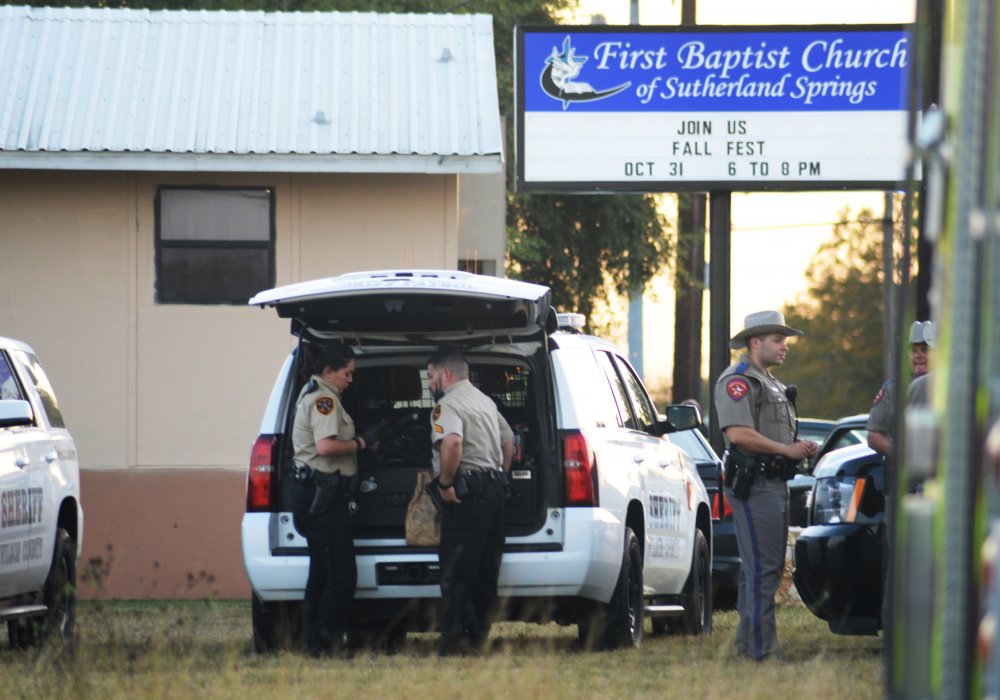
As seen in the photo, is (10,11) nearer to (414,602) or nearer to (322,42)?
(322,42)

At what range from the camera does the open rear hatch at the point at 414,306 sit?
27.8 ft

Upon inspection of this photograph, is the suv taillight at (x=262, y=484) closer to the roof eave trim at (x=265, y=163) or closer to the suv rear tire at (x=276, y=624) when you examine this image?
the suv rear tire at (x=276, y=624)

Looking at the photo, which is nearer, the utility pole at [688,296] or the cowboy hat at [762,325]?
the cowboy hat at [762,325]

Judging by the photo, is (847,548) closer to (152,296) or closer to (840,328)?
(152,296)

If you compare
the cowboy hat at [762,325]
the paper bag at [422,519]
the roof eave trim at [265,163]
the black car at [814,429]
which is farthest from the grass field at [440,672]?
the black car at [814,429]

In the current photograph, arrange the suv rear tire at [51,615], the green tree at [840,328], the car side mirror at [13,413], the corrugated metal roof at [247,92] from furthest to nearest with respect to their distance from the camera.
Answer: the green tree at [840,328]
the corrugated metal roof at [247,92]
the suv rear tire at [51,615]
the car side mirror at [13,413]

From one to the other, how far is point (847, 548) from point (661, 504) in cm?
171

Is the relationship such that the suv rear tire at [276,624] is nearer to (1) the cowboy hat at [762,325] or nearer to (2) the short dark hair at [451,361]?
(2) the short dark hair at [451,361]

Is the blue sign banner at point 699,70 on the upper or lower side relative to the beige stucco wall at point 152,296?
upper

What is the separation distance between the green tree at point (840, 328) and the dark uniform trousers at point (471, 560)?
79228 mm

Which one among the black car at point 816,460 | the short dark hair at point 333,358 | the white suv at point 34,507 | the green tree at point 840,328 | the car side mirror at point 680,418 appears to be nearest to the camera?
the short dark hair at point 333,358

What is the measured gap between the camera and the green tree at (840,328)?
88.3m

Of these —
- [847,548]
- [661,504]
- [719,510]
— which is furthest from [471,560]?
[719,510]

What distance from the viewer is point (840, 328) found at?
91.7m
